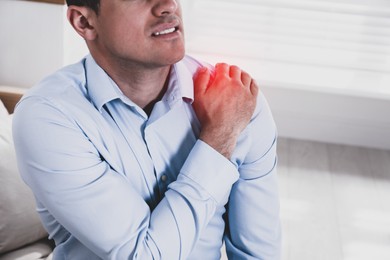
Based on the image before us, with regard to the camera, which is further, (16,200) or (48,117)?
(16,200)

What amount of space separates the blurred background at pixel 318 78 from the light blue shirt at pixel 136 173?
43.4 inches

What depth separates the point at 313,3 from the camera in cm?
263

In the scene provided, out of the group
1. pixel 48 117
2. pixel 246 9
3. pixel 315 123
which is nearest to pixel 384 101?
pixel 315 123

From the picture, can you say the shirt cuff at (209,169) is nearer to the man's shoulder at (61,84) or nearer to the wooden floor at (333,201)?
the man's shoulder at (61,84)

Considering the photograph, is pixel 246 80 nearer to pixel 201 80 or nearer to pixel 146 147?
pixel 201 80

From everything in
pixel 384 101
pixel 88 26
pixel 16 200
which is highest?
pixel 88 26

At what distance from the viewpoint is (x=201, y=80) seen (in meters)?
1.21

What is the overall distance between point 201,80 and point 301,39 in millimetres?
1569

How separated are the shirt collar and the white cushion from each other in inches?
19.2

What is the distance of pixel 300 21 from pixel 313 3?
0.10 metres

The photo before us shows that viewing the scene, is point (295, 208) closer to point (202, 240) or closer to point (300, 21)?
point (300, 21)

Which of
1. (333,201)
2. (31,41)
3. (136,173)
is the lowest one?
(333,201)

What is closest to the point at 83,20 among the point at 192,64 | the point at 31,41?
the point at 192,64

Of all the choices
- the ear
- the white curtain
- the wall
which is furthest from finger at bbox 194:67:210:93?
the white curtain
